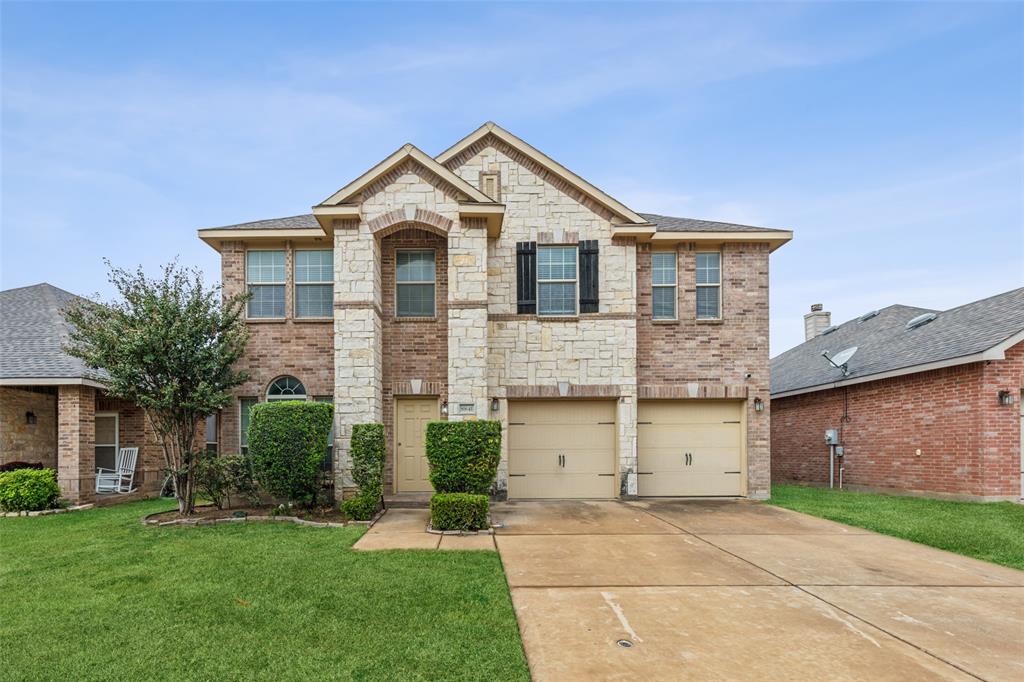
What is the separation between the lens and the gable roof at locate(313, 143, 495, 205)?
10.9 meters

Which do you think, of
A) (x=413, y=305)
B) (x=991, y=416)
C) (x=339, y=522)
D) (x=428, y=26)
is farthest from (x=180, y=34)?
(x=991, y=416)

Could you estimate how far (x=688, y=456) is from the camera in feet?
41.3

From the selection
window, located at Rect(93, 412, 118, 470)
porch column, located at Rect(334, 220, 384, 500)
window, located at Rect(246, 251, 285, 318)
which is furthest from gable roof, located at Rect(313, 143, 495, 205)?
window, located at Rect(93, 412, 118, 470)

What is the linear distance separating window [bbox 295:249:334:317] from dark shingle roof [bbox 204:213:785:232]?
731 mm

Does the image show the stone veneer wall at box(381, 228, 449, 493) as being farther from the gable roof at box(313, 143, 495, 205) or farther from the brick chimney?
the brick chimney

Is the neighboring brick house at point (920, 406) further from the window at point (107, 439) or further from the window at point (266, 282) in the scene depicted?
the window at point (107, 439)

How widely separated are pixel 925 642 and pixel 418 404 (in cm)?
935

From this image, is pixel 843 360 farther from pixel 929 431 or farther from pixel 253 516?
pixel 253 516

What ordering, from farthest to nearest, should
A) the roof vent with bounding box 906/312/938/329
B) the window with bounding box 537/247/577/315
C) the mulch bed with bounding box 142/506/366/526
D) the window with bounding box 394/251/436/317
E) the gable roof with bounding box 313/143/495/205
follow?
the roof vent with bounding box 906/312/938/329, the window with bounding box 537/247/577/315, the window with bounding box 394/251/436/317, the gable roof with bounding box 313/143/495/205, the mulch bed with bounding box 142/506/366/526

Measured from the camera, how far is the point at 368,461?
962 cm

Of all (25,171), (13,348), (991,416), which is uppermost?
(25,171)

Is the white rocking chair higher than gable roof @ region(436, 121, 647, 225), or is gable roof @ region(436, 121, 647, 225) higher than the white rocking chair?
gable roof @ region(436, 121, 647, 225)

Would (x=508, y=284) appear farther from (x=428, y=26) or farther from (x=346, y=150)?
(x=346, y=150)

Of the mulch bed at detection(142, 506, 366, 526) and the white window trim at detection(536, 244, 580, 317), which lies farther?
the white window trim at detection(536, 244, 580, 317)
